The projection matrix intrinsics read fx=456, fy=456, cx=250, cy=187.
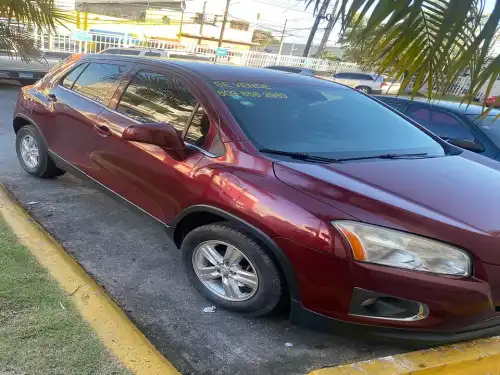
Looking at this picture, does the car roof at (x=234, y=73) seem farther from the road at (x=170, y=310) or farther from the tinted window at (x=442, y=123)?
the tinted window at (x=442, y=123)

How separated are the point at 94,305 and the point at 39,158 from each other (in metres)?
2.66

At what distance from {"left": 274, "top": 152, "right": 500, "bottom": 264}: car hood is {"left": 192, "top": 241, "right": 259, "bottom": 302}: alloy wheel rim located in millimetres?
621

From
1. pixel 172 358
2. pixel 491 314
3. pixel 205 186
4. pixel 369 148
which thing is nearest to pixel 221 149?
pixel 205 186

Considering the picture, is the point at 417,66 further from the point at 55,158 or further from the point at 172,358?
the point at 55,158

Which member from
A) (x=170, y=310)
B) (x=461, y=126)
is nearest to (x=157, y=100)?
(x=170, y=310)

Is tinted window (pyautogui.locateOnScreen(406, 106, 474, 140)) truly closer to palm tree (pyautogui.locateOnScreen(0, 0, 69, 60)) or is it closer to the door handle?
the door handle

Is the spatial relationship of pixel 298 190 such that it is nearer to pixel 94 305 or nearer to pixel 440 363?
pixel 440 363

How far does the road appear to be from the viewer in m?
2.51

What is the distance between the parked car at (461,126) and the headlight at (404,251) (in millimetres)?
2540

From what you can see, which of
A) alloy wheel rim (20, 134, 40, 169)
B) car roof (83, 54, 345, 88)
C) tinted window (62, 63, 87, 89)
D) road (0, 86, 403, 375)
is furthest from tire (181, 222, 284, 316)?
alloy wheel rim (20, 134, 40, 169)

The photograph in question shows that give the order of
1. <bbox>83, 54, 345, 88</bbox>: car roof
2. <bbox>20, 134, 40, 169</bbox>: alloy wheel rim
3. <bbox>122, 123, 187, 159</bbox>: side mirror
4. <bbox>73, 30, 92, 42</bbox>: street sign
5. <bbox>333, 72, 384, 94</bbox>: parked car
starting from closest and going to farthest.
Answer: <bbox>122, 123, 187, 159</bbox>: side mirror
<bbox>83, 54, 345, 88</bbox>: car roof
<bbox>20, 134, 40, 169</bbox>: alloy wheel rim
<bbox>73, 30, 92, 42</bbox>: street sign
<bbox>333, 72, 384, 94</bbox>: parked car

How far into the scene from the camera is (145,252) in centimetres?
362

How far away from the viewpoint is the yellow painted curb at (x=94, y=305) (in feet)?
7.45

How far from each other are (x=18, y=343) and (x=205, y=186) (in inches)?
51.4
